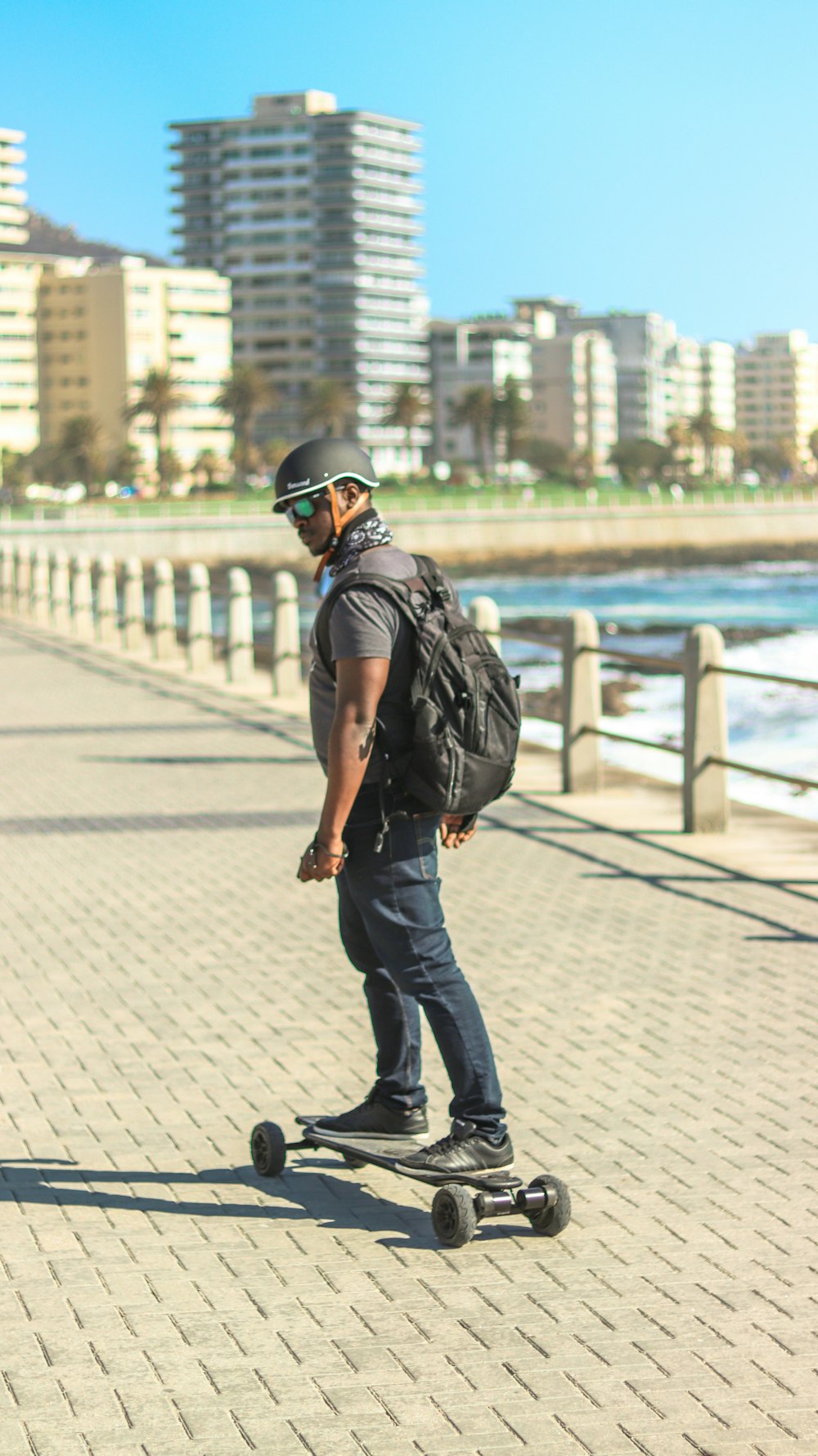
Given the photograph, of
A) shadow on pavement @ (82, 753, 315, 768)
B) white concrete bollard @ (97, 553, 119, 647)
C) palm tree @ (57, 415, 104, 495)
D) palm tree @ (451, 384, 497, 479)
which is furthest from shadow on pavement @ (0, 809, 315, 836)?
palm tree @ (451, 384, 497, 479)

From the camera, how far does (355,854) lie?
4496 mm

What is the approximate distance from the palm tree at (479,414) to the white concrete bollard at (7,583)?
134612mm

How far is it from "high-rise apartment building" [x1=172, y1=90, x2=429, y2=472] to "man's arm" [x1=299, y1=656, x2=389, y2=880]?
575 feet

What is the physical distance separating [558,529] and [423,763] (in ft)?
372

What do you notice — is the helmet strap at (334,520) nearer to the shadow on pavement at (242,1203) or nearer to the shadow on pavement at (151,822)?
the shadow on pavement at (242,1203)

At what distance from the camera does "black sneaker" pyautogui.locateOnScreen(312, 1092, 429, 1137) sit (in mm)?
4797

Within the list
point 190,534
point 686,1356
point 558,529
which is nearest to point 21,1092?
point 686,1356

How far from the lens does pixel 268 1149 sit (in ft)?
15.7

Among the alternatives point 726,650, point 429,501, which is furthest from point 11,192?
point 726,650

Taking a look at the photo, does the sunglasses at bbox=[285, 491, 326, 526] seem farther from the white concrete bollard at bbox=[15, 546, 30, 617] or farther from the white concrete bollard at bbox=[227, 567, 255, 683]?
the white concrete bollard at bbox=[15, 546, 30, 617]

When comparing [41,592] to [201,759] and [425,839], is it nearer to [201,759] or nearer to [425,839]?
[201,759]

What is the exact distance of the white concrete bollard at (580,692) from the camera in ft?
38.0

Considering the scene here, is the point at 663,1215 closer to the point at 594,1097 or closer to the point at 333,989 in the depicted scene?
the point at 594,1097

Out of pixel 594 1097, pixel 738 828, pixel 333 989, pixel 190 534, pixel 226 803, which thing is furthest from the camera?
pixel 190 534
